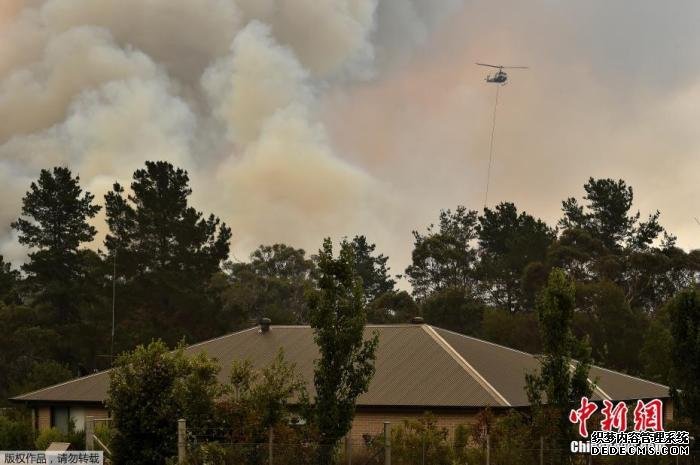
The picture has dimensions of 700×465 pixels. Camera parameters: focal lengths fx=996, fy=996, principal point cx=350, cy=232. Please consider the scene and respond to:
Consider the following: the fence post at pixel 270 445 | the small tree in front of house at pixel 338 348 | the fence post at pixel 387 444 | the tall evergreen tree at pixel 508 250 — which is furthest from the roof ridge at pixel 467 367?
the tall evergreen tree at pixel 508 250

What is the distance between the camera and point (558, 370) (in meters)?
30.5

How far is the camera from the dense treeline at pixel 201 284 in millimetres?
88688

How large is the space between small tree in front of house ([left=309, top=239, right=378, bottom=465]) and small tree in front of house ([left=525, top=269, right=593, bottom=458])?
5440 millimetres

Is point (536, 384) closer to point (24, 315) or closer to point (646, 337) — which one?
point (646, 337)

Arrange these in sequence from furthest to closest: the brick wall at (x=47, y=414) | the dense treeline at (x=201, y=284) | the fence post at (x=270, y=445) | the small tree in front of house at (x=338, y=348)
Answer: the dense treeline at (x=201, y=284) → the brick wall at (x=47, y=414) → the small tree in front of house at (x=338, y=348) → the fence post at (x=270, y=445)

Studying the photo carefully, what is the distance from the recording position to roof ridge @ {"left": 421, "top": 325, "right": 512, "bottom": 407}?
135ft

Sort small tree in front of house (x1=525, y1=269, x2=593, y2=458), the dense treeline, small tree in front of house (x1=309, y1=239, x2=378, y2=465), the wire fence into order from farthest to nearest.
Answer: the dense treeline → small tree in front of house (x1=525, y1=269, x2=593, y2=458) → small tree in front of house (x1=309, y1=239, x2=378, y2=465) → the wire fence

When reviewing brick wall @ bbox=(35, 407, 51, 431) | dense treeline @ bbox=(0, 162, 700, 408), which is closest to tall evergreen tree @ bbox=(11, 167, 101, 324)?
dense treeline @ bbox=(0, 162, 700, 408)

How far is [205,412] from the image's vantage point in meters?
29.8

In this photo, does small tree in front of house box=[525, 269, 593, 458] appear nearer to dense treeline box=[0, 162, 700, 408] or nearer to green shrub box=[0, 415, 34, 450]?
green shrub box=[0, 415, 34, 450]

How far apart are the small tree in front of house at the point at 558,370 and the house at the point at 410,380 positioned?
9432mm

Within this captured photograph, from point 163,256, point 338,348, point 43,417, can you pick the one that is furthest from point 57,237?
point 338,348

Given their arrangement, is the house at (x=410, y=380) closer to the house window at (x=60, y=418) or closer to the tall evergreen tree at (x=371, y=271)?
the house window at (x=60, y=418)

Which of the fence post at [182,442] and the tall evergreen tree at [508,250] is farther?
the tall evergreen tree at [508,250]
